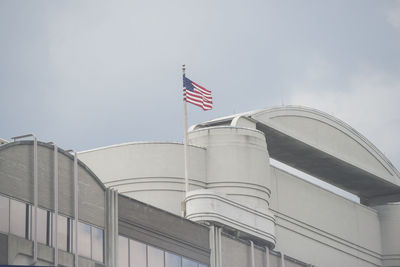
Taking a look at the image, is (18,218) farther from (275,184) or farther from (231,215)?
(275,184)

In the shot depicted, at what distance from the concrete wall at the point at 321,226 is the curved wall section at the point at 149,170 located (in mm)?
9956

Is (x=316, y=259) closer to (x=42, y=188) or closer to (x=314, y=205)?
(x=314, y=205)

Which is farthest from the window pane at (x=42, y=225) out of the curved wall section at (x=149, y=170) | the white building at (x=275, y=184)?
the curved wall section at (x=149, y=170)

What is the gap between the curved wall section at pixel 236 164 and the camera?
267ft

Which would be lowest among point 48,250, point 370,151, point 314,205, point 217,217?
point 48,250

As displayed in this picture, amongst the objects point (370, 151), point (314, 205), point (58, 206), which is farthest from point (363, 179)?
point (58, 206)

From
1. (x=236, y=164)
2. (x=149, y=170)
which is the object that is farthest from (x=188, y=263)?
(x=236, y=164)

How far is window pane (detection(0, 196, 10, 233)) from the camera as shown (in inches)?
2213

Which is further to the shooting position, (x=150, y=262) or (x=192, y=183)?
(x=192, y=183)

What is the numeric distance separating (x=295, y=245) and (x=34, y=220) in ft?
120

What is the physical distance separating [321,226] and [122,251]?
3309 cm

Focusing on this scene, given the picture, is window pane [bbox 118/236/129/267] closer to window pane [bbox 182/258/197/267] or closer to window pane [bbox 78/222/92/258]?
window pane [bbox 78/222/92/258]

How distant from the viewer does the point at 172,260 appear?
6906 cm

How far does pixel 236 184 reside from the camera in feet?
267
